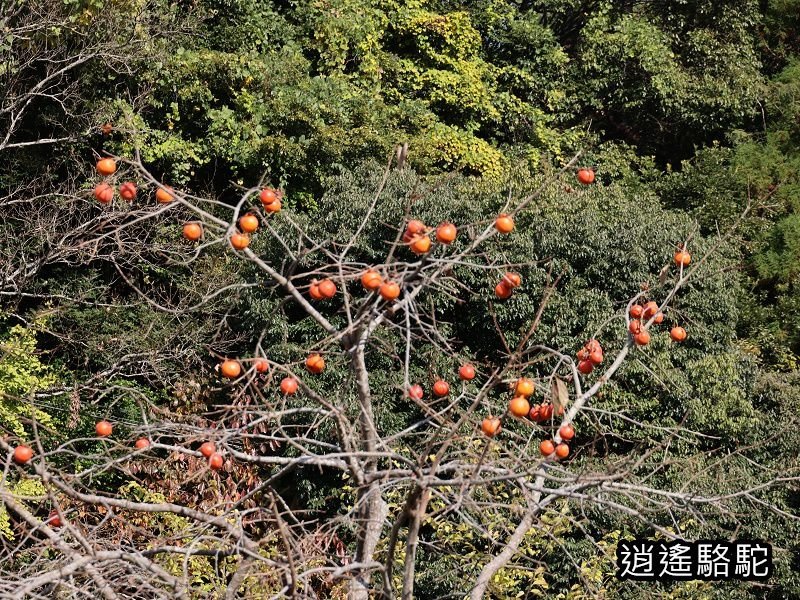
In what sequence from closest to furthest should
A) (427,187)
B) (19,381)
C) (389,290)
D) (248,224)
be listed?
(389,290) → (248,224) → (19,381) → (427,187)

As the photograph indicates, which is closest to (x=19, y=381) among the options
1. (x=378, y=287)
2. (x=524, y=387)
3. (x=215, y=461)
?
(x=215, y=461)

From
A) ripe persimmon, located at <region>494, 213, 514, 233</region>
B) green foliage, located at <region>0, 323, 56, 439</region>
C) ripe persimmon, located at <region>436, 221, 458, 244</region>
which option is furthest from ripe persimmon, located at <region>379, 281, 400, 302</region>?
green foliage, located at <region>0, 323, 56, 439</region>

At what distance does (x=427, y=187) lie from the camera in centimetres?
609

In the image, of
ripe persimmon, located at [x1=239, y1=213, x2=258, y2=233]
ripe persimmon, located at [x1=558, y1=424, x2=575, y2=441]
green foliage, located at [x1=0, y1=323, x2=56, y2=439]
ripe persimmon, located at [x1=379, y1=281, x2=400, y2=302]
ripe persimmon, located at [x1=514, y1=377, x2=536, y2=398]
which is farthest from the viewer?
green foliage, located at [x1=0, y1=323, x2=56, y2=439]

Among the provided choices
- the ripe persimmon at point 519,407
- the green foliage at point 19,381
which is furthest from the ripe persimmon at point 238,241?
the green foliage at point 19,381

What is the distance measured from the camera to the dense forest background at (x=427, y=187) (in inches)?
223

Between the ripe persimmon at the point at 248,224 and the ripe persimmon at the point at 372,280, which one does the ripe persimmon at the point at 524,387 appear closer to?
the ripe persimmon at the point at 372,280

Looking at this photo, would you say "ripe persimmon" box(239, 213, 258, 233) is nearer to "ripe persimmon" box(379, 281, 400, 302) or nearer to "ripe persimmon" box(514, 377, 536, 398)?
"ripe persimmon" box(379, 281, 400, 302)

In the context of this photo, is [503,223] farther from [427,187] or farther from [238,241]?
[427,187]

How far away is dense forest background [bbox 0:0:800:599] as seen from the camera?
567 cm

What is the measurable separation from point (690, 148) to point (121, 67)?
6.05 metres

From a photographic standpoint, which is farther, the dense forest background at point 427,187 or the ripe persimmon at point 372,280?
the dense forest background at point 427,187

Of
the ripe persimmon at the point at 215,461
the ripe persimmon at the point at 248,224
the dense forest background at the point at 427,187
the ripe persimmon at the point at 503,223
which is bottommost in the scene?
the dense forest background at the point at 427,187

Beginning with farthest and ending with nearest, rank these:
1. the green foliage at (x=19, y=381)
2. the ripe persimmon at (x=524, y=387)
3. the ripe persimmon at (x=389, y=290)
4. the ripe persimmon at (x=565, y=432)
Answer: the green foliage at (x=19, y=381), the ripe persimmon at (x=565, y=432), the ripe persimmon at (x=524, y=387), the ripe persimmon at (x=389, y=290)
